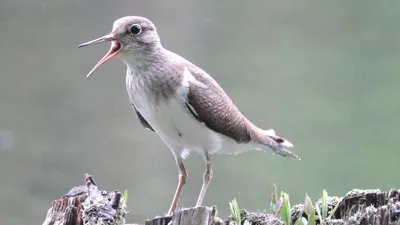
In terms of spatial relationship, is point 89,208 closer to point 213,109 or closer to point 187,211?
point 187,211

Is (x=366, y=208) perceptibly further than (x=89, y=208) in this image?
No

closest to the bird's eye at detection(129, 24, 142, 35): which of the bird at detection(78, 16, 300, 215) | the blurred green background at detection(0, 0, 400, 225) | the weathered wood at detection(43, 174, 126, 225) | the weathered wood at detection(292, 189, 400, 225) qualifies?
the bird at detection(78, 16, 300, 215)

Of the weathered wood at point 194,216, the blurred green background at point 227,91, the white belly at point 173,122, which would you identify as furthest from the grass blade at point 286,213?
the blurred green background at point 227,91

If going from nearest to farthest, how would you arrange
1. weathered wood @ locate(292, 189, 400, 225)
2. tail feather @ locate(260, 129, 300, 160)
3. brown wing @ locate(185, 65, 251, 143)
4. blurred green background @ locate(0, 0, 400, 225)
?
weathered wood @ locate(292, 189, 400, 225)
brown wing @ locate(185, 65, 251, 143)
tail feather @ locate(260, 129, 300, 160)
blurred green background @ locate(0, 0, 400, 225)

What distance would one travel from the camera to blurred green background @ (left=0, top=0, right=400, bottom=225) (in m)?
5.26

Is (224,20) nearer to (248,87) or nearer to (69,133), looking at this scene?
(248,87)

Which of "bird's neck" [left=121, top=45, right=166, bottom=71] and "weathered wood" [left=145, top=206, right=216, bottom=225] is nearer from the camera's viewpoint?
"weathered wood" [left=145, top=206, right=216, bottom=225]

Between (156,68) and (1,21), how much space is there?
3.46 m

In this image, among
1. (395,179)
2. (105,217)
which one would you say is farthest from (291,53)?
(105,217)

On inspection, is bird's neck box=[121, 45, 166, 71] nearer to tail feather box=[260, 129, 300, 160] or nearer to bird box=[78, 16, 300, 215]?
bird box=[78, 16, 300, 215]

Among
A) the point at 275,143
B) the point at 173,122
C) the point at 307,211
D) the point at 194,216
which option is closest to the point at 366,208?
the point at 307,211

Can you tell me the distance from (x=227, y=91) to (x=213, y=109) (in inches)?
108

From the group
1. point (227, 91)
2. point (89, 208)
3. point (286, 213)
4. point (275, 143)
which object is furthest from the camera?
point (227, 91)

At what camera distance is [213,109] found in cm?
289
